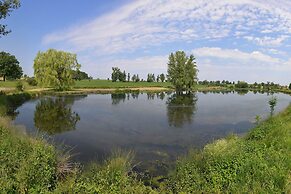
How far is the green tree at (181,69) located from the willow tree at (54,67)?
3548 centimetres

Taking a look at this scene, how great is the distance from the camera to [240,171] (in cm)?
1075

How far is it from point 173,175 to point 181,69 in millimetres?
88009

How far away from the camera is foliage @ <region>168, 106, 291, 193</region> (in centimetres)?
949

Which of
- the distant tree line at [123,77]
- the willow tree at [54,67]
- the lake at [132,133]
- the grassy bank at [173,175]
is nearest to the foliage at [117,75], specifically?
the distant tree line at [123,77]

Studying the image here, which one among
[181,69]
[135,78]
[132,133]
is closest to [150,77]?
[135,78]

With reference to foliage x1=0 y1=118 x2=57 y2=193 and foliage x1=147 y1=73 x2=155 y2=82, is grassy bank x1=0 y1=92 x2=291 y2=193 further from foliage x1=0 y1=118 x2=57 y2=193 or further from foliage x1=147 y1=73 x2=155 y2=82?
foliage x1=147 y1=73 x2=155 y2=82

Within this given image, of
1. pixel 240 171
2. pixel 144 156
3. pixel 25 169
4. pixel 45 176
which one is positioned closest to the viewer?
pixel 25 169

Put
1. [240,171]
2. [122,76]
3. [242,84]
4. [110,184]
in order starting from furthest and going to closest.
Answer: [122,76], [242,84], [240,171], [110,184]

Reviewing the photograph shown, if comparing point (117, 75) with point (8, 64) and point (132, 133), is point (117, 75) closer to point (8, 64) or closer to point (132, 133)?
point (8, 64)

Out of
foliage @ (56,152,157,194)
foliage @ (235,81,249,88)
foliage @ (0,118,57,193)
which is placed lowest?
foliage @ (56,152,157,194)

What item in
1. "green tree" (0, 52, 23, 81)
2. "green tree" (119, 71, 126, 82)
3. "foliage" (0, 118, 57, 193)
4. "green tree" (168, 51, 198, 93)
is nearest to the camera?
"foliage" (0, 118, 57, 193)

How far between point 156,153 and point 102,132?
910cm

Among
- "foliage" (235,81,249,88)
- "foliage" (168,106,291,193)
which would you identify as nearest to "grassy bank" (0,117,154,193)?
"foliage" (168,106,291,193)

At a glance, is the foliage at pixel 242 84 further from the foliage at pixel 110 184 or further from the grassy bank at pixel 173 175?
the foliage at pixel 110 184
